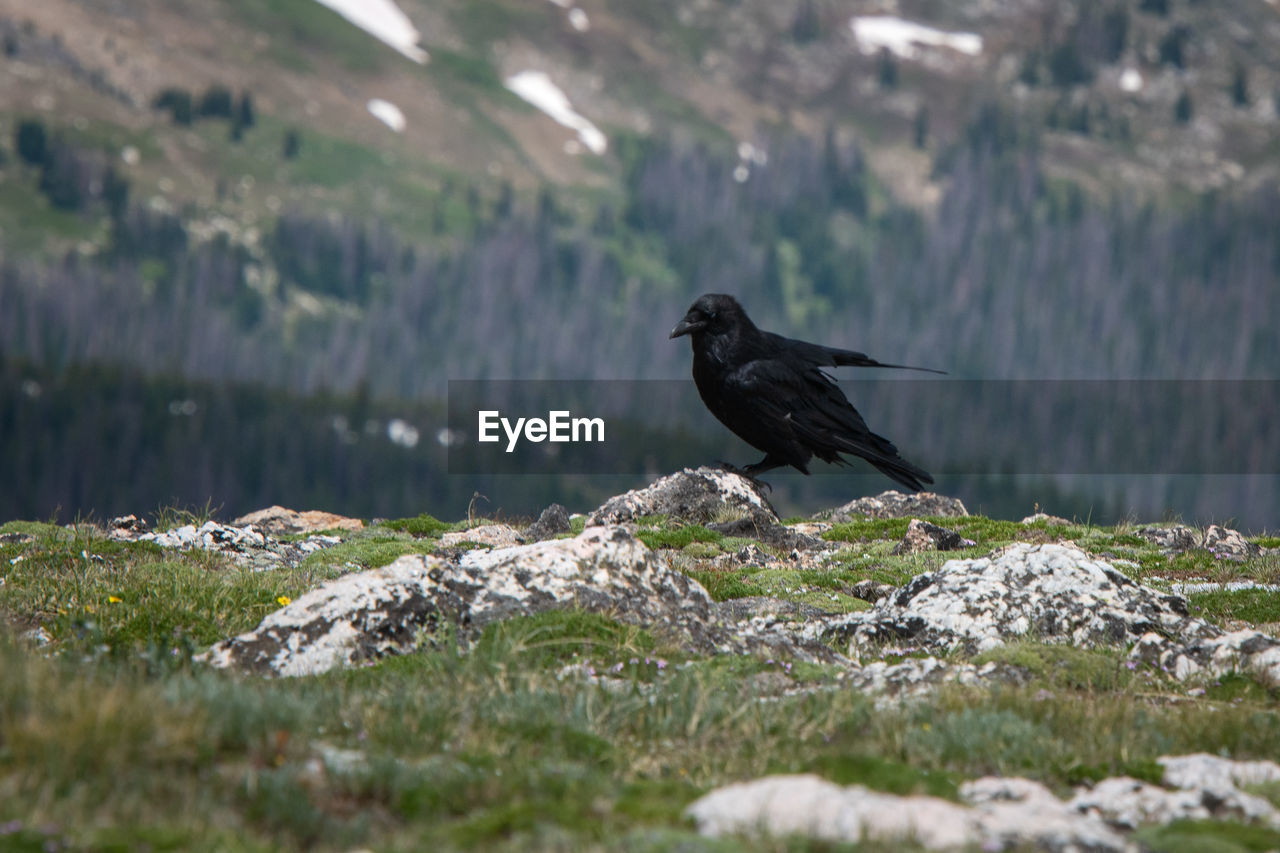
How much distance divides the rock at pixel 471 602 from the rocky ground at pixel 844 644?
0.08 feet

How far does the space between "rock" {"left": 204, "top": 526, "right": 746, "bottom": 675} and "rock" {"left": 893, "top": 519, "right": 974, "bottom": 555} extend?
31.0ft

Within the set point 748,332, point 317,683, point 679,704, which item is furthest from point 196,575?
point 748,332

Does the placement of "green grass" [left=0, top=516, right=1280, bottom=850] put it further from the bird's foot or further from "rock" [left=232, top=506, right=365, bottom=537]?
"rock" [left=232, top=506, right=365, bottom=537]

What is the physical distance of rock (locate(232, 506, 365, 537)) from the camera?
86.9 ft

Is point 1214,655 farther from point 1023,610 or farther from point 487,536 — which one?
point 487,536

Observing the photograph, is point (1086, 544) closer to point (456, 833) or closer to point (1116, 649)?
point (1116, 649)

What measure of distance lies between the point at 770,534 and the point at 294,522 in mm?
11898

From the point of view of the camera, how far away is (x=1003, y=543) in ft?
72.8

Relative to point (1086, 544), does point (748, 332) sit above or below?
above

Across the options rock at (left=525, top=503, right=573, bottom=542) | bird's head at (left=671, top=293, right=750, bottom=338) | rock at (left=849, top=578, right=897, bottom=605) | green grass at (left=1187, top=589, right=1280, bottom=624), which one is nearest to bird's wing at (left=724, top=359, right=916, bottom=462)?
bird's head at (left=671, top=293, right=750, bottom=338)

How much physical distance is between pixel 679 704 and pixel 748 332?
1196cm

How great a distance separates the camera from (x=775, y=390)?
64.4 feet

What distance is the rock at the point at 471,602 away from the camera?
10703 millimetres

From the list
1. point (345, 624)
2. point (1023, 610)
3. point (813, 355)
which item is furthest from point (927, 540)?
point (345, 624)
